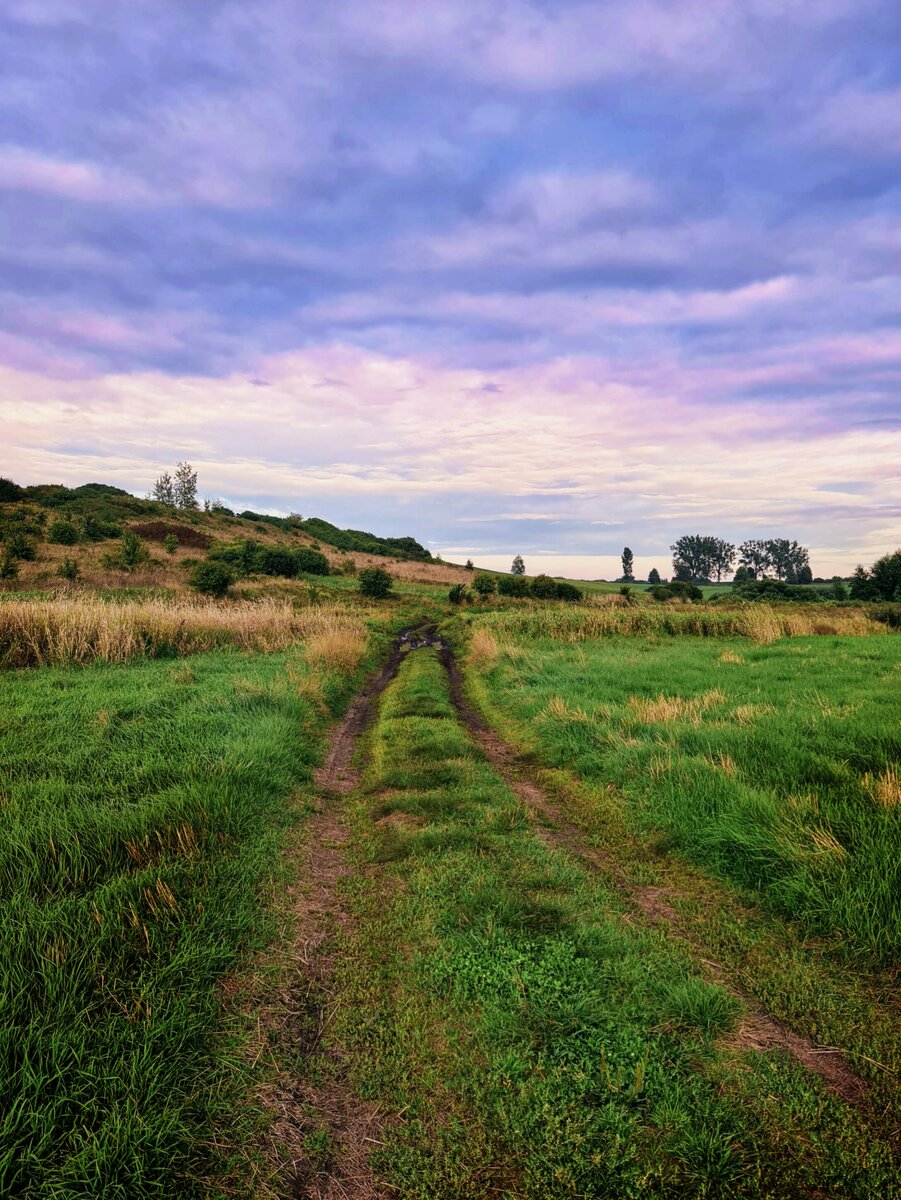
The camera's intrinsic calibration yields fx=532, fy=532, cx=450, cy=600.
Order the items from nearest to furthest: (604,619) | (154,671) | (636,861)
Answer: (636,861) → (154,671) → (604,619)

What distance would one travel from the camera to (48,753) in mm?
7844

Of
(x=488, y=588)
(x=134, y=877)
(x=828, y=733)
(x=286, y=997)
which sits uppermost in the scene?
(x=488, y=588)

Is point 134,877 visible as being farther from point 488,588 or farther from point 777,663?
point 488,588

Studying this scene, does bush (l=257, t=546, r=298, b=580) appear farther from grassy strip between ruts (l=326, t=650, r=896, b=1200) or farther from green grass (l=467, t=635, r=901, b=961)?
grassy strip between ruts (l=326, t=650, r=896, b=1200)

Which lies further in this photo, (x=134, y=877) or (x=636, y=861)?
(x=636, y=861)

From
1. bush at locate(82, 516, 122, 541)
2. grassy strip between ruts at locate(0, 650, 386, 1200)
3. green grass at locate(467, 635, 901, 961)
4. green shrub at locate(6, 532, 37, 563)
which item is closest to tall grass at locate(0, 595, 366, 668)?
grassy strip between ruts at locate(0, 650, 386, 1200)

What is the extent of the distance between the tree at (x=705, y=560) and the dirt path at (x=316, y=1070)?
14753cm

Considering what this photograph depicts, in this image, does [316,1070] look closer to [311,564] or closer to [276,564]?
[276,564]

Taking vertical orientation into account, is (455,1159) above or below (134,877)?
below

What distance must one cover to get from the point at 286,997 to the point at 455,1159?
180cm

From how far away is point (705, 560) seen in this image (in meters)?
142

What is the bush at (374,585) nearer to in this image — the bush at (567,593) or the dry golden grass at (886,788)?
the bush at (567,593)

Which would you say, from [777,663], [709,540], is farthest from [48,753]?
[709,540]

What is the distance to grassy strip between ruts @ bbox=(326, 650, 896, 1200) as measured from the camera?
9.37ft
